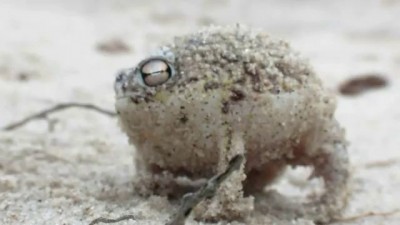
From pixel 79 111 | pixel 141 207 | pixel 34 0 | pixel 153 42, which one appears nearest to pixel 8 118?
pixel 79 111

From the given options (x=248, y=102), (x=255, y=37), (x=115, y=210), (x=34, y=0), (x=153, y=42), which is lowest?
(x=115, y=210)

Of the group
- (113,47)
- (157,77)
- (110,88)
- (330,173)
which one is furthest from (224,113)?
(113,47)

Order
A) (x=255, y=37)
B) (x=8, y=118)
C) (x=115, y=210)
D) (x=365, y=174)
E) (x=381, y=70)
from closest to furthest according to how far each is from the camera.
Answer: (x=115, y=210), (x=255, y=37), (x=365, y=174), (x=8, y=118), (x=381, y=70)

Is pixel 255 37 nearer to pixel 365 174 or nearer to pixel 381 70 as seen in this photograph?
pixel 365 174

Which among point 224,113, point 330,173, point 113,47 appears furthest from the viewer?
point 113,47

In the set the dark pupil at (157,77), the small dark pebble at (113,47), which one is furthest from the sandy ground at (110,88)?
the dark pupil at (157,77)

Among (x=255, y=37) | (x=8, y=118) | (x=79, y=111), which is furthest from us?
(x=79, y=111)

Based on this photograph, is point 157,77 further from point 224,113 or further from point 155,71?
point 224,113
